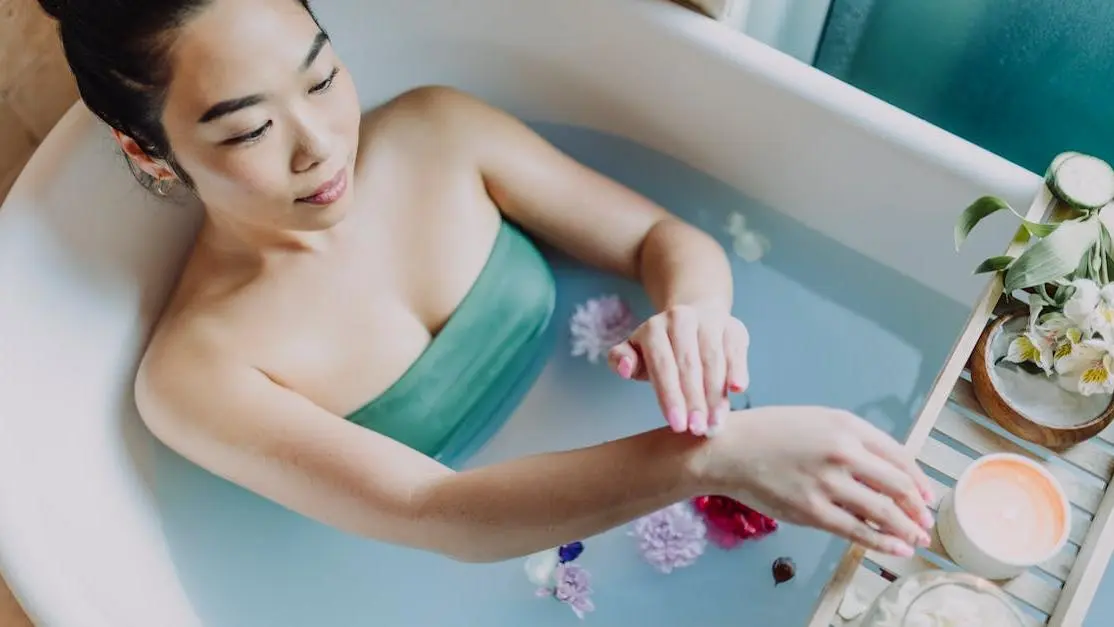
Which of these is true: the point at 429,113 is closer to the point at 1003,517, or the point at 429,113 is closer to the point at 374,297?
the point at 374,297

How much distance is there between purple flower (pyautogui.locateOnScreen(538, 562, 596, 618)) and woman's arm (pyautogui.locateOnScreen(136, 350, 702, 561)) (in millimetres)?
270

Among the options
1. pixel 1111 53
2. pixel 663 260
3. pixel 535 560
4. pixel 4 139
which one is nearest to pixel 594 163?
pixel 663 260

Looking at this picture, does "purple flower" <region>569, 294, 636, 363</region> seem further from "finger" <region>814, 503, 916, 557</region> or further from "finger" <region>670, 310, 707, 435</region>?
A: "finger" <region>814, 503, 916, 557</region>

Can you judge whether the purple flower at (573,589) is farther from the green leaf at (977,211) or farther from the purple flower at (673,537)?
the green leaf at (977,211)

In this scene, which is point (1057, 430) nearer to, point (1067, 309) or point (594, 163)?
point (1067, 309)

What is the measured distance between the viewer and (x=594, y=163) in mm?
1439

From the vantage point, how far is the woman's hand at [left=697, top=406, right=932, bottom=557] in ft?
2.64

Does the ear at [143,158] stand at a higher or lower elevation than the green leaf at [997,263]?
lower

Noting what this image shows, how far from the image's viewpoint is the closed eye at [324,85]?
877 mm

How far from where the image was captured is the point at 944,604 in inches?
30.0

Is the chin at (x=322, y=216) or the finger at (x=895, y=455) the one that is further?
the chin at (x=322, y=216)

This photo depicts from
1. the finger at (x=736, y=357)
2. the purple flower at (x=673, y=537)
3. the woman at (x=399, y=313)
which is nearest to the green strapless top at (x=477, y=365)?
the woman at (x=399, y=313)

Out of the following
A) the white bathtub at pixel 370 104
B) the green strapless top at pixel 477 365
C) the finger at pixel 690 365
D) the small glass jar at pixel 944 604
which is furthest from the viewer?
the green strapless top at pixel 477 365

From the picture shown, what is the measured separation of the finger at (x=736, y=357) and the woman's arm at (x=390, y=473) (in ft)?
0.20
